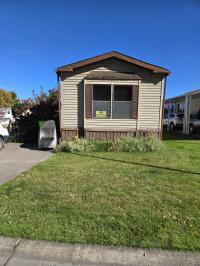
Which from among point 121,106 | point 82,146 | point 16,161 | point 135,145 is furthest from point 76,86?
point 16,161

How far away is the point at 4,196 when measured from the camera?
16.4 ft

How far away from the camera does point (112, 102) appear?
12.2m

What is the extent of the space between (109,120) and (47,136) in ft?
9.47

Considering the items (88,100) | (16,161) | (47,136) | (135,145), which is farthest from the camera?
(88,100)

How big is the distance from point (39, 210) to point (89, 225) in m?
0.99

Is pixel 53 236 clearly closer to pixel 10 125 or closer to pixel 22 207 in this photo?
pixel 22 207

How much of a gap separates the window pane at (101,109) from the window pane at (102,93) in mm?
258

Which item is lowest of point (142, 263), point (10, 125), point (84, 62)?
point (142, 263)

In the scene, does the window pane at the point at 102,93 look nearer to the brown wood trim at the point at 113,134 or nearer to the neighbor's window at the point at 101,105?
the neighbor's window at the point at 101,105

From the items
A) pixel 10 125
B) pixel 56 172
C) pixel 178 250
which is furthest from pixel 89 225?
pixel 10 125

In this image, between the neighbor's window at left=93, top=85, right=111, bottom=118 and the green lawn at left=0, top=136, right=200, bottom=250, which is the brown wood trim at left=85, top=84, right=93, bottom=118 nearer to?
the neighbor's window at left=93, top=85, right=111, bottom=118

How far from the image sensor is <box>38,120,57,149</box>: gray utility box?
37.6 ft

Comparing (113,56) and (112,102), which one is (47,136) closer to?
(112,102)

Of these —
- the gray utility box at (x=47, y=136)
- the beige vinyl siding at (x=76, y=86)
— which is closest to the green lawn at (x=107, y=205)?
the gray utility box at (x=47, y=136)
